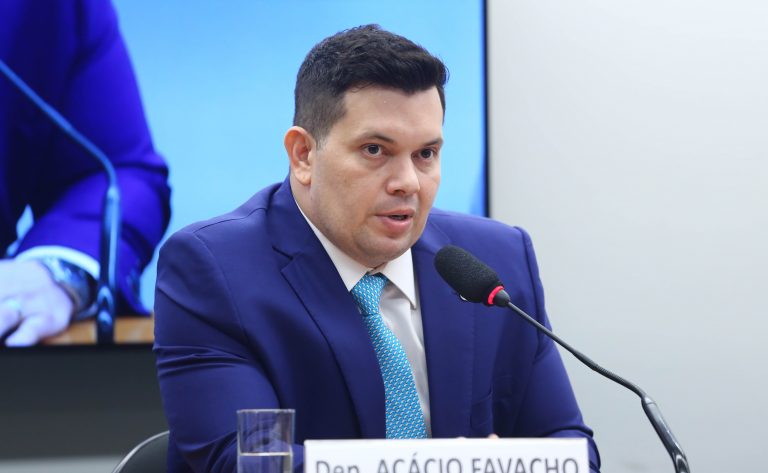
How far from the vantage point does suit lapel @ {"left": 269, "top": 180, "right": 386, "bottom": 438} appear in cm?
168

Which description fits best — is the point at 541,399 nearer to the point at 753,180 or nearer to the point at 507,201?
the point at 507,201

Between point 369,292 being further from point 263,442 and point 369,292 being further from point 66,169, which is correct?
point 66,169

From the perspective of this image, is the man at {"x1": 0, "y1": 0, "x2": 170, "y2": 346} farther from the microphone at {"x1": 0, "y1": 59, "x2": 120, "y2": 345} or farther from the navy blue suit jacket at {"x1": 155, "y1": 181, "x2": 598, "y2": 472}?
the navy blue suit jacket at {"x1": 155, "y1": 181, "x2": 598, "y2": 472}

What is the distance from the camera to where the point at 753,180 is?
315cm

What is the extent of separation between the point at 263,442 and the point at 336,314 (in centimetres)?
61

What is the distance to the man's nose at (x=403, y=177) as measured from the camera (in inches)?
65.7

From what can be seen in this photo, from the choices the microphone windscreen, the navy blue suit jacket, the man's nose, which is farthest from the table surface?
the microphone windscreen

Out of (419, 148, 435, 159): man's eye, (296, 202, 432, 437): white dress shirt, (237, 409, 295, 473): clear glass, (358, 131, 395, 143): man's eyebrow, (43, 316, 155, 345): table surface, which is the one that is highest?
(358, 131, 395, 143): man's eyebrow

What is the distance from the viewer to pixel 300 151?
6.02 feet

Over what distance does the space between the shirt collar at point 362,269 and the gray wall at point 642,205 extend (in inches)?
49.9

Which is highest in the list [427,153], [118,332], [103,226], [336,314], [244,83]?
[244,83]

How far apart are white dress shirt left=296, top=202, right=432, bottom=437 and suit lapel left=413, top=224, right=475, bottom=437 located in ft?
0.09

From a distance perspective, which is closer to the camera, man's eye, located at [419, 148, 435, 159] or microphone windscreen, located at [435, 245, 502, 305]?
microphone windscreen, located at [435, 245, 502, 305]

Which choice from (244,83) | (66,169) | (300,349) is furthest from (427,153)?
(66,169)
